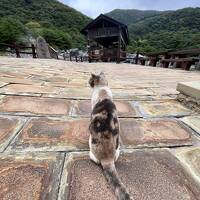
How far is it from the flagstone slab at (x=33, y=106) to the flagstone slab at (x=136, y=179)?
2.45 feet

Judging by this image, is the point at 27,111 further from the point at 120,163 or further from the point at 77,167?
the point at 120,163

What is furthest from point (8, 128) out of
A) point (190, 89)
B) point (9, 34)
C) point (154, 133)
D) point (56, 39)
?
point (56, 39)

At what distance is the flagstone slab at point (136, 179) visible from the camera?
847 millimetres

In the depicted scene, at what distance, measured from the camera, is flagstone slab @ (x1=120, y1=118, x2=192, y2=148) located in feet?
4.32

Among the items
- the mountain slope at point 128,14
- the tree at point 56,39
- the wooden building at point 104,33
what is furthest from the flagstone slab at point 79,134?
the mountain slope at point 128,14

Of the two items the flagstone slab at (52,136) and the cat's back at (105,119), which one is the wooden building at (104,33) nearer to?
the flagstone slab at (52,136)

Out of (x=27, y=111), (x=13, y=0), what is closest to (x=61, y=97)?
(x=27, y=111)

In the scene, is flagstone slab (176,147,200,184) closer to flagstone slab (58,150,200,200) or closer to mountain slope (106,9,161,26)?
flagstone slab (58,150,200,200)

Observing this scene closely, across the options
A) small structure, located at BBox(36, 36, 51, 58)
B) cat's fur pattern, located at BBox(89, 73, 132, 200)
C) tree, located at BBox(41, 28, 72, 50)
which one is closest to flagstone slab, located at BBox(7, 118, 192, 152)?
cat's fur pattern, located at BBox(89, 73, 132, 200)

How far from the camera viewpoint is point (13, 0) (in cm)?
4572

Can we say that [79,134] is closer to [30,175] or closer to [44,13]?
[30,175]

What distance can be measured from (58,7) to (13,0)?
39.5 feet

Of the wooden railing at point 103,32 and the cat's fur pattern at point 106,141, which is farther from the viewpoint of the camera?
the wooden railing at point 103,32

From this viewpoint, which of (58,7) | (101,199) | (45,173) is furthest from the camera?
(58,7)
